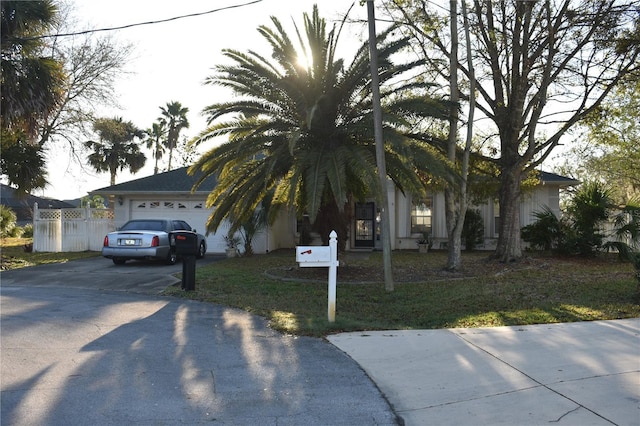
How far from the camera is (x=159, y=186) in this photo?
2134 centimetres

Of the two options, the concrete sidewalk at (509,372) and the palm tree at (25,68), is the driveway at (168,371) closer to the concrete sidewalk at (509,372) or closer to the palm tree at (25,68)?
the concrete sidewalk at (509,372)

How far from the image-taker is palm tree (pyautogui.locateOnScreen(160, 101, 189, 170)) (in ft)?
158

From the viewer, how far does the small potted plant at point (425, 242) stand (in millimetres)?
21406

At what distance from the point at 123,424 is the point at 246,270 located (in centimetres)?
1113

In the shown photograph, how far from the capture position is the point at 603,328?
6.97 metres

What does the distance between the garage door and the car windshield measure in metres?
4.64

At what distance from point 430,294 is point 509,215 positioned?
6.53 m

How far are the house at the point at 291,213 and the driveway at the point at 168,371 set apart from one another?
1226 centimetres

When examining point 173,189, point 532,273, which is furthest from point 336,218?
point 173,189

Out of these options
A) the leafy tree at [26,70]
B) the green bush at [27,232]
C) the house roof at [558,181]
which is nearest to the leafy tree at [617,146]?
the house roof at [558,181]

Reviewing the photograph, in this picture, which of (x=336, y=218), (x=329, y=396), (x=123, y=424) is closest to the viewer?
(x=123, y=424)

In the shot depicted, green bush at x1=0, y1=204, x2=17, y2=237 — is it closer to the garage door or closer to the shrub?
the garage door

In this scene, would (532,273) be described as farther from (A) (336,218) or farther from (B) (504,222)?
(A) (336,218)

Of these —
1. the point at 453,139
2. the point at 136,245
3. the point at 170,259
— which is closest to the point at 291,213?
the point at 170,259
